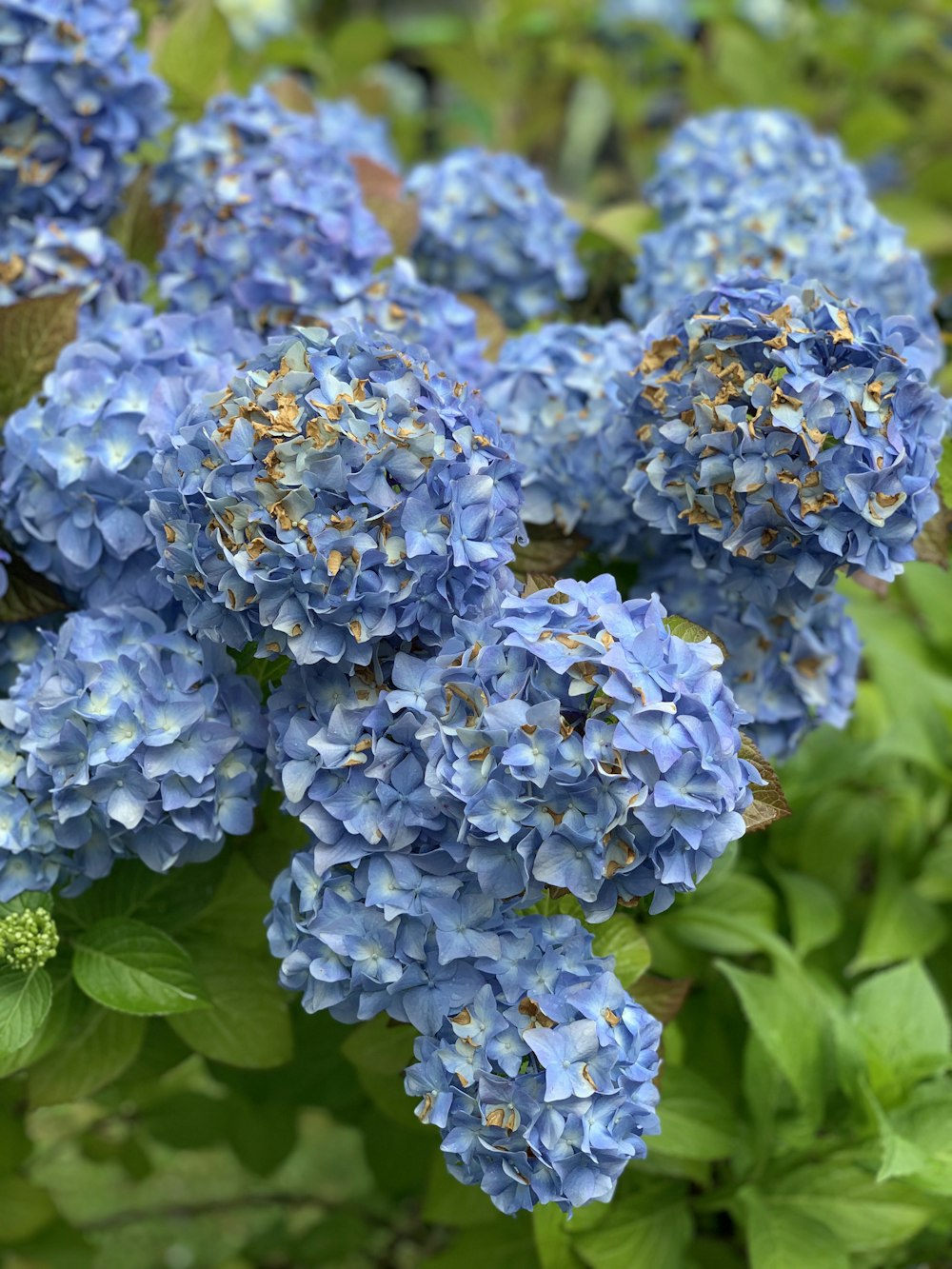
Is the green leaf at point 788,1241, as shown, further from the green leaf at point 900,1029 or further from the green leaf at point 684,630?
the green leaf at point 684,630

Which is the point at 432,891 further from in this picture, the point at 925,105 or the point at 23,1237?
the point at 925,105

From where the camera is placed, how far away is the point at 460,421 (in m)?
0.70

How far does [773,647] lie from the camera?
874mm

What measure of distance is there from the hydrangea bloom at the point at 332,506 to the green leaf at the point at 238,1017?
0.30m

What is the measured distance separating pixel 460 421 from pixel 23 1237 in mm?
934

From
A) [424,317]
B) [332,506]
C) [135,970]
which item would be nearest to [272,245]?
[424,317]

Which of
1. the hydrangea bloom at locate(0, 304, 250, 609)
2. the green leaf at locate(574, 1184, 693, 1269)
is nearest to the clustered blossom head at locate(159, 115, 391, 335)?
the hydrangea bloom at locate(0, 304, 250, 609)

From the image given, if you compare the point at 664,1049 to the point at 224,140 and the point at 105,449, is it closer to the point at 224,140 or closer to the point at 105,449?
the point at 105,449

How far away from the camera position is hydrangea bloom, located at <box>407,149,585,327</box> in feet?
4.00

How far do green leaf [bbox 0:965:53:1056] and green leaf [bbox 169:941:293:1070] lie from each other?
13 centimetres

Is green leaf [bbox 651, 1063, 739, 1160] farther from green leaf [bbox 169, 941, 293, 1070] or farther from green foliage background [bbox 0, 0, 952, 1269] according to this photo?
green leaf [bbox 169, 941, 293, 1070]

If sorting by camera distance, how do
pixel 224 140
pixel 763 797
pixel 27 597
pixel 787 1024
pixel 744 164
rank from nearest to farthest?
pixel 763 797 < pixel 27 597 < pixel 787 1024 < pixel 224 140 < pixel 744 164

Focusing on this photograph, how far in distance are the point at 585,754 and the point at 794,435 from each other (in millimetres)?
224

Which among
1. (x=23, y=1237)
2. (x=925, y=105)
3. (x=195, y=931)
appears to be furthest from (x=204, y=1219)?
(x=925, y=105)
